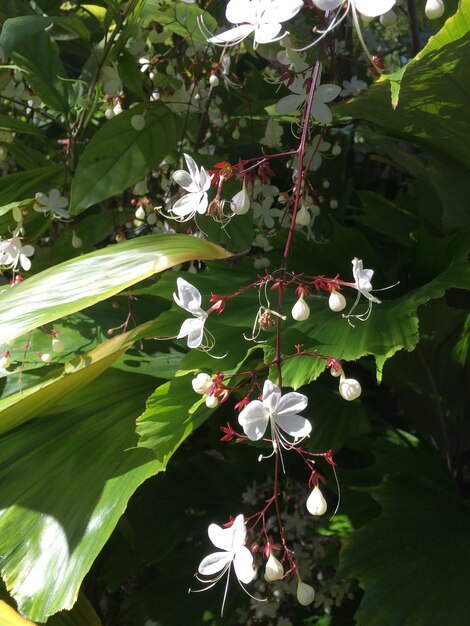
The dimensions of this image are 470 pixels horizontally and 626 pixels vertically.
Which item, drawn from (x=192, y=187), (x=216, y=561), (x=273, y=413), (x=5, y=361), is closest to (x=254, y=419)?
(x=273, y=413)

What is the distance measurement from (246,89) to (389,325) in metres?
0.65

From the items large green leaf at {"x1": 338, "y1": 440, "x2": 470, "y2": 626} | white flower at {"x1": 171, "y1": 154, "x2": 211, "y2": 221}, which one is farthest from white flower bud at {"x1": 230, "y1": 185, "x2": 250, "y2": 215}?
large green leaf at {"x1": 338, "y1": 440, "x2": 470, "y2": 626}

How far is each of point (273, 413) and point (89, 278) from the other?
169 millimetres

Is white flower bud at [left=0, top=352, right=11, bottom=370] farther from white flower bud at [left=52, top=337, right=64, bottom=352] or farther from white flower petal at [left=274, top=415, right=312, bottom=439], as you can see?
white flower petal at [left=274, top=415, right=312, bottom=439]

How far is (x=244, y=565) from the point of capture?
0.47 metres

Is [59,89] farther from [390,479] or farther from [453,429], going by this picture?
[453,429]

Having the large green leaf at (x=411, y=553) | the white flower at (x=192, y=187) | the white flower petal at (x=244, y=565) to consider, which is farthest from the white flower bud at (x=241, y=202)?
the large green leaf at (x=411, y=553)

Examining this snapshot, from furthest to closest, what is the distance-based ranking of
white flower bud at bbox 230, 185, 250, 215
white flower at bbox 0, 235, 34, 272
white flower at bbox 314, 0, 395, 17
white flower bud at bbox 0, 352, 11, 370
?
1. white flower at bbox 0, 235, 34, 272
2. white flower bud at bbox 0, 352, 11, 370
3. white flower bud at bbox 230, 185, 250, 215
4. white flower at bbox 314, 0, 395, 17

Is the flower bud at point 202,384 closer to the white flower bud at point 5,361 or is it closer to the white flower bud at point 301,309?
the white flower bud at point 301,309

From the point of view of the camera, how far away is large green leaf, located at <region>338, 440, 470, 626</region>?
713 millimetres

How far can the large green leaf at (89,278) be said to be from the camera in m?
0.47

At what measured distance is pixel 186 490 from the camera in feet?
3.75

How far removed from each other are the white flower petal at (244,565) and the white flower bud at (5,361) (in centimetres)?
34

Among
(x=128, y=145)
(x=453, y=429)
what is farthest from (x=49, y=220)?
(x=453, y=429)
